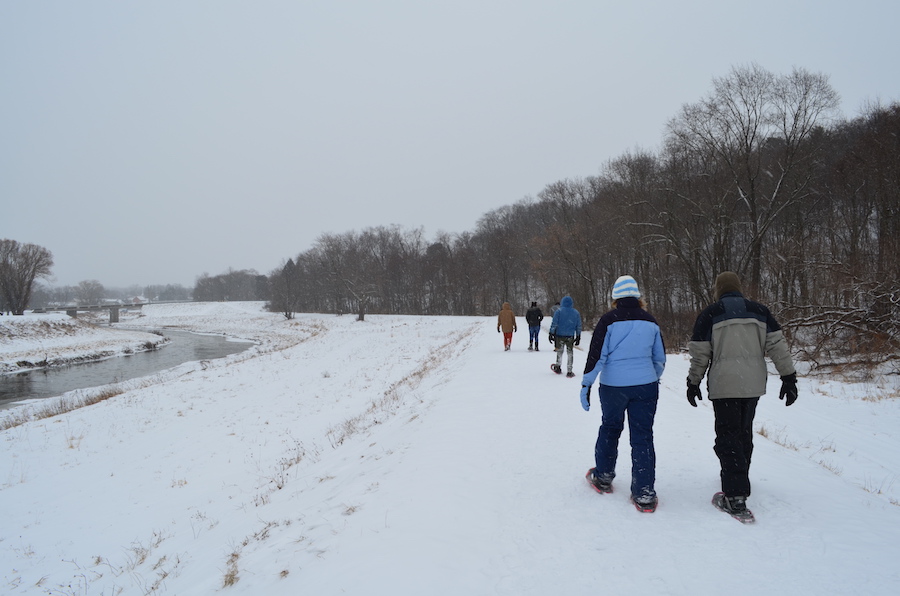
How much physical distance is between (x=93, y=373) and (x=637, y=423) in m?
33.4

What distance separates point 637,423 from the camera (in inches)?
161

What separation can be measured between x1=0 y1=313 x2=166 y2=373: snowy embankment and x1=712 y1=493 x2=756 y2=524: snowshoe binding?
3970 cm

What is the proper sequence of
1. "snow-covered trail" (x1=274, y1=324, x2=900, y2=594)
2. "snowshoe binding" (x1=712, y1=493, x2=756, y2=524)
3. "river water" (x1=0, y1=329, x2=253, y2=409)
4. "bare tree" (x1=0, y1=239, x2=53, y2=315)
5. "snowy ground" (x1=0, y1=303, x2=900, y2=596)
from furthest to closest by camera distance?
"bare tree" (x1=0, y1=239, x2=53, y2=315)
"river water" (x1=0, y1=329, x2=253, y2=409)
"snowshoe binding" (x1=712, y1=493, x2=756, y2=524)
"snowy ground" (x1=0, y1=303, x2=900, y2=596)
"snow-covered trail" (x1=274, y1=324, x2=900, y2=594)

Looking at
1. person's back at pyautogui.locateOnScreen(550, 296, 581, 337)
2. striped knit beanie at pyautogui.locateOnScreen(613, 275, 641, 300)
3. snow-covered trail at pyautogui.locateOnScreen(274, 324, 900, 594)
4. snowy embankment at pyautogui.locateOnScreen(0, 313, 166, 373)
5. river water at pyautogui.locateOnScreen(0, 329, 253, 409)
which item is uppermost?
striped knit beanie at pyautogui.locateOnScreen(613, 275, 641, 300)

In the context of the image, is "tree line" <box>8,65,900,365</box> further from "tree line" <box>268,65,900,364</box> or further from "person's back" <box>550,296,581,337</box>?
"person's back" <box>550,296,581,337</box>

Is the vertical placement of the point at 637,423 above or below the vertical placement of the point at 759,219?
below

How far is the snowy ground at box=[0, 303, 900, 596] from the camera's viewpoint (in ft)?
10.6

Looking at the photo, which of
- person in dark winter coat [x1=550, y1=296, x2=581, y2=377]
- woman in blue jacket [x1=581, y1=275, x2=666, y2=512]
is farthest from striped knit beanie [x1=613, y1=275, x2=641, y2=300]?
person in dark winter coat [x1=550, y1=296, x2=581, y2=377]

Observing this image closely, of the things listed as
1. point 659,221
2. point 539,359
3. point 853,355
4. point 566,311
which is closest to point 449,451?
point 566,311

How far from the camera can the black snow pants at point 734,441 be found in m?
3.86

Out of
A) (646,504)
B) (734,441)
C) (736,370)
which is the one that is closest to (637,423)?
(646,504)

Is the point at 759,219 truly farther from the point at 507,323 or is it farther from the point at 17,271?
the point at 17,271

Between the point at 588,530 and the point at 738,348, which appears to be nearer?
the point at 588,530

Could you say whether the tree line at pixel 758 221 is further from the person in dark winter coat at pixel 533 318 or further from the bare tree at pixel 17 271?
the bare tree at pixel 17 271
